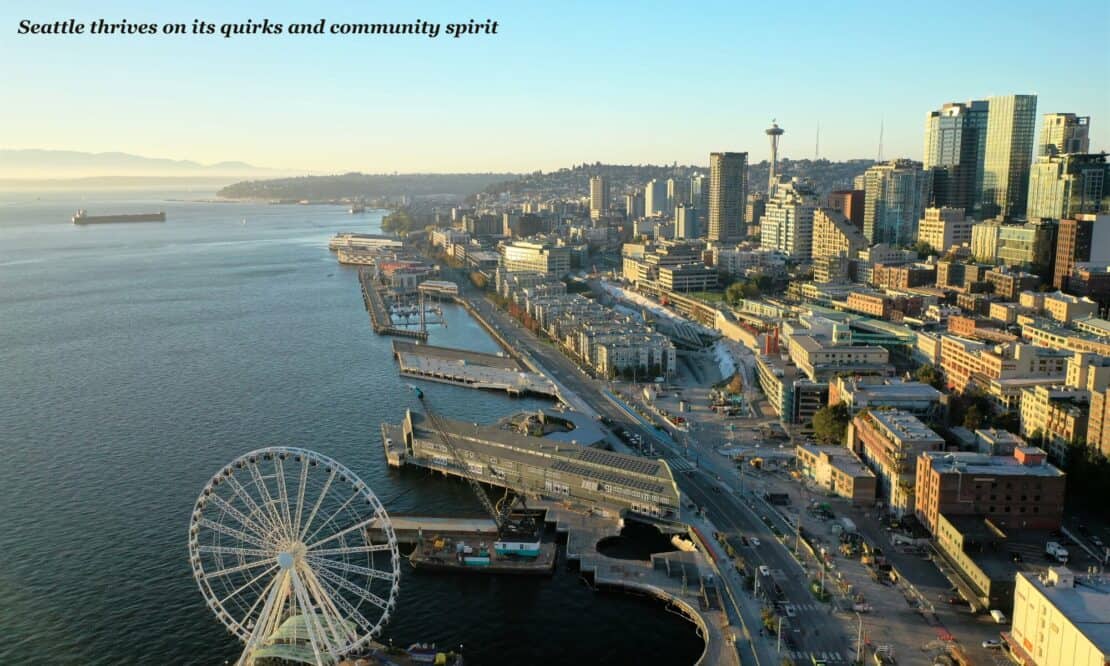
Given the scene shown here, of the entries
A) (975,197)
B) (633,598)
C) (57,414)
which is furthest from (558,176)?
(633,598)

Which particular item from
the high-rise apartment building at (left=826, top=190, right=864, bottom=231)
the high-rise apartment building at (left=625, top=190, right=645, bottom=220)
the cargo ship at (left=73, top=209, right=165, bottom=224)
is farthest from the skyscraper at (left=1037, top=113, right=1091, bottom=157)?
the cargo ship at (left=73, top=209, right=165, bottom=224)

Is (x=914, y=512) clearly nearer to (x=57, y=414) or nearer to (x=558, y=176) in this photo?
(x=57, y=414)

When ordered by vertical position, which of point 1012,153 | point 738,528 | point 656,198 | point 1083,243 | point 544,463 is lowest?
point 738,528

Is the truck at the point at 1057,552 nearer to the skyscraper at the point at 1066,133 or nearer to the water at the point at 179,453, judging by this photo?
the water at the point at 179,453

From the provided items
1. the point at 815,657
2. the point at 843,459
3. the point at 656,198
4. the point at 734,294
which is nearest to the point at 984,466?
the point at 843,459

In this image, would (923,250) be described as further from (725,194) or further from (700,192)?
(700,192)

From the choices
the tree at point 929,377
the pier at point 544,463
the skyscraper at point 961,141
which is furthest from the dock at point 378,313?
the skyscraper at point 961,141
